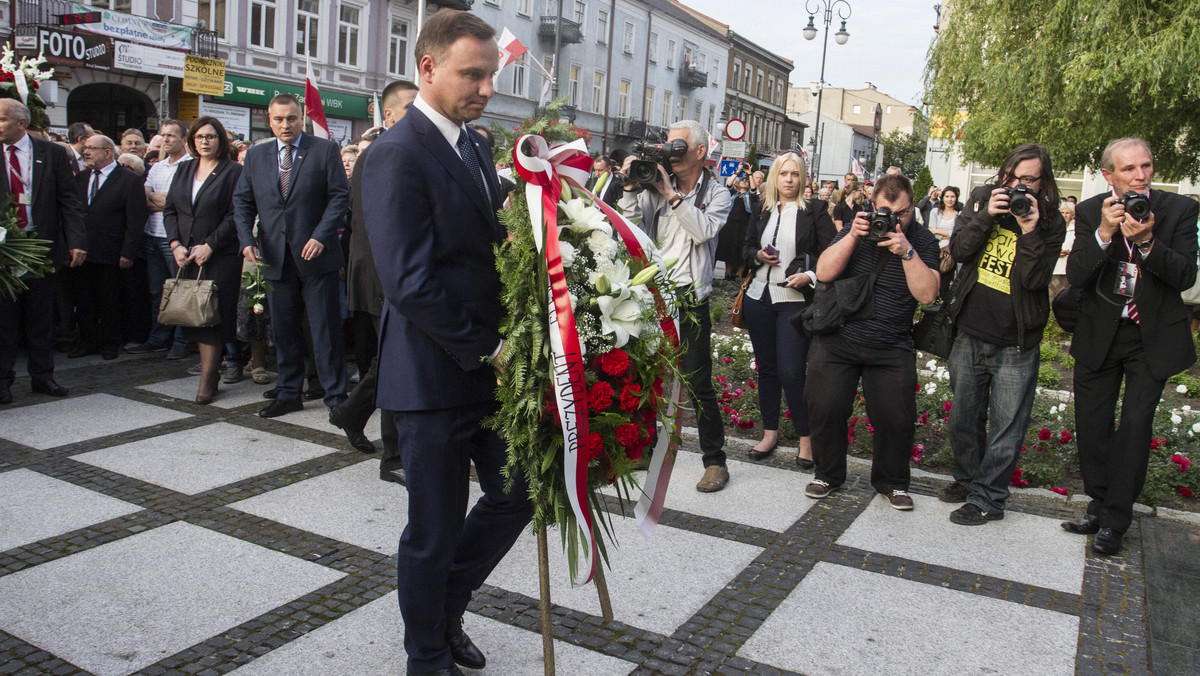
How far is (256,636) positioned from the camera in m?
3.45

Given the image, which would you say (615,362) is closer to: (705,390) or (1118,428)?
(705,390)

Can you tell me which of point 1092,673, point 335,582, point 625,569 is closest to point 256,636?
point 335,582

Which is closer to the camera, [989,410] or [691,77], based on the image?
[989,410]

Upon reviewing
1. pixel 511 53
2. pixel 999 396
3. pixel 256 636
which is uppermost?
pixel 511 53

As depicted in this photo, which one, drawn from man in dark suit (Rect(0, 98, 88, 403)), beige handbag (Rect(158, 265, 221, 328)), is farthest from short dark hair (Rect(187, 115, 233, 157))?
beige handbag (Rect(158, 265, 221, 328))

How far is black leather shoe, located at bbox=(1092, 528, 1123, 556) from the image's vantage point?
4.67 meters

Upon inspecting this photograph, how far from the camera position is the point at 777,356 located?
6.10 metres

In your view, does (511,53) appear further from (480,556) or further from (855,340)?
(480,556)

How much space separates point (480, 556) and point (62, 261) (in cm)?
580

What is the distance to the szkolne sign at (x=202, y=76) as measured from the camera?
53.5ft

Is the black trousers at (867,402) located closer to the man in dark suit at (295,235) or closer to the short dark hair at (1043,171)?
the short dark hair at (1043,171)

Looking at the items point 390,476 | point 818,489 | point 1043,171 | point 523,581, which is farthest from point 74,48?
point 1043,171

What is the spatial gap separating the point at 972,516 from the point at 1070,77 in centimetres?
1270

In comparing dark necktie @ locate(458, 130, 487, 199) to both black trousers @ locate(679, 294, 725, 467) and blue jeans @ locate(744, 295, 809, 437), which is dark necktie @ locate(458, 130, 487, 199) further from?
blue jeans @ locate(744, 295, 809, 437)
